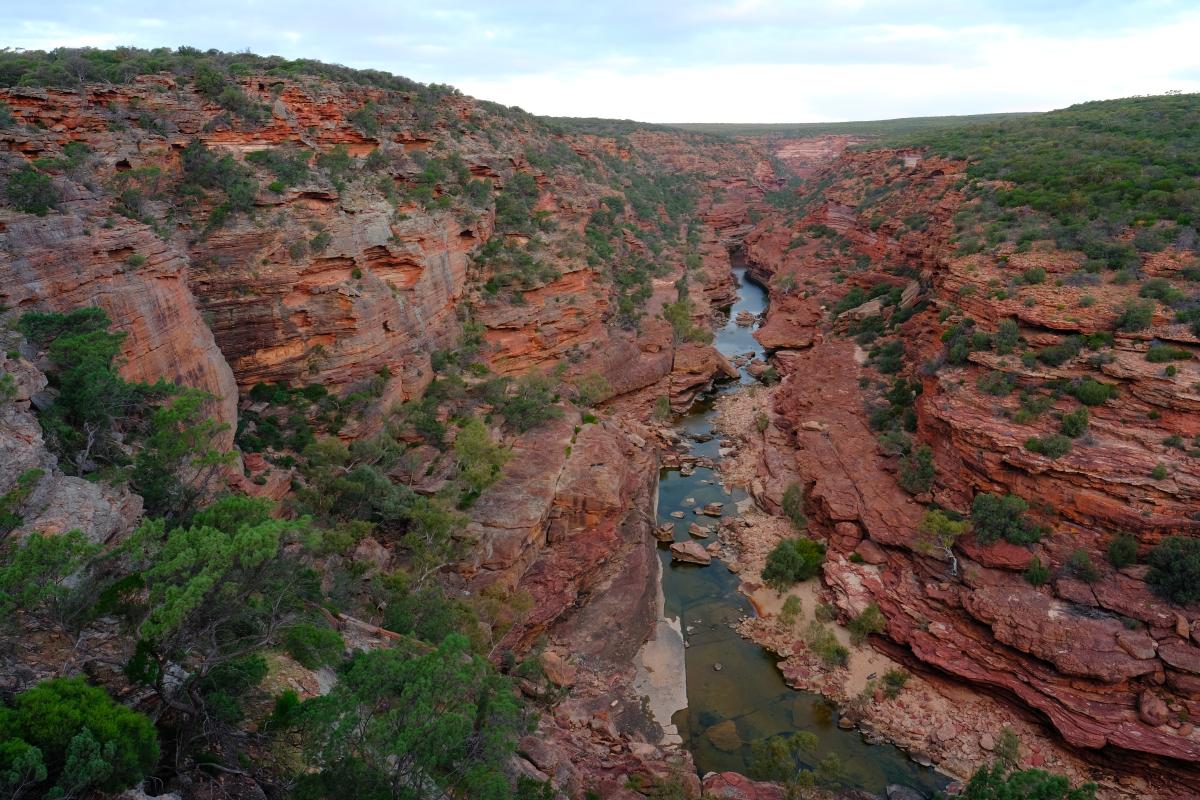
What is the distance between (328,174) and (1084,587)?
3287 cm

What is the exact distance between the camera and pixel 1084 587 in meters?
19.9

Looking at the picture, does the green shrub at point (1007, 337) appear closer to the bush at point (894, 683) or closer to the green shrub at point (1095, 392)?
the green shrub at point (1095, 392)

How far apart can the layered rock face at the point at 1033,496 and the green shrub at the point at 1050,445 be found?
241 mm

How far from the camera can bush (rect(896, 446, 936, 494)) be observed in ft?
84.7

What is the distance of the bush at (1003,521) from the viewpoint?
21.5 meters

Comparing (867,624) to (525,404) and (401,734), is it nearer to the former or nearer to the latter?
(525,404)

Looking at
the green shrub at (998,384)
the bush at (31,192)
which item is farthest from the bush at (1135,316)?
the bush at (31,192)

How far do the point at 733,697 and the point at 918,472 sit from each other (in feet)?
40.8

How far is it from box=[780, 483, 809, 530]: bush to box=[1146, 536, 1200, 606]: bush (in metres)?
12.3

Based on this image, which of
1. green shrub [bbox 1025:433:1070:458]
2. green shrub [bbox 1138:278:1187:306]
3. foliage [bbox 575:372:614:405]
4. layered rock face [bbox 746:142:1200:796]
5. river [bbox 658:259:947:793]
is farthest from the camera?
foliage [bbox 575:372:614:405]

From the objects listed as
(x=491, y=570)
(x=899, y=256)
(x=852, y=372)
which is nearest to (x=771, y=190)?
(x=899, y=256)

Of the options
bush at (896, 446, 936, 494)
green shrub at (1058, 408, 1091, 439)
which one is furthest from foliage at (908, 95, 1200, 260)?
bush at (896, 446, 936, 494)

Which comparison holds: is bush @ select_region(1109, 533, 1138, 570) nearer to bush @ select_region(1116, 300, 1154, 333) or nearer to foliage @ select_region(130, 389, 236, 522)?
bush @ select_region(1116, 300, 1154, 333)

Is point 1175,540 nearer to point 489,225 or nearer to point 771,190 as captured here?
point 489,225
